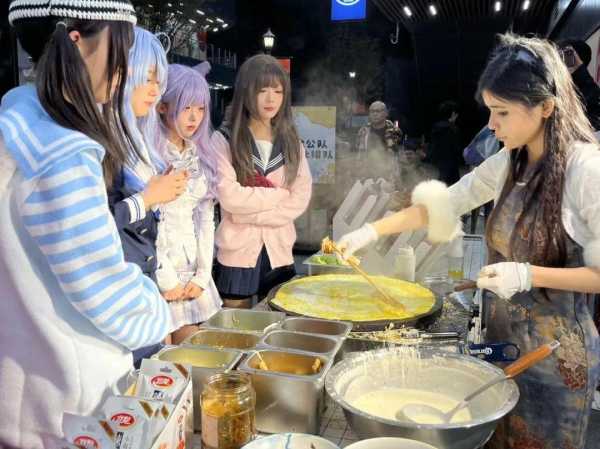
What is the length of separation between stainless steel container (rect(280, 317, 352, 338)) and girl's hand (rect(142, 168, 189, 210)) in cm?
69

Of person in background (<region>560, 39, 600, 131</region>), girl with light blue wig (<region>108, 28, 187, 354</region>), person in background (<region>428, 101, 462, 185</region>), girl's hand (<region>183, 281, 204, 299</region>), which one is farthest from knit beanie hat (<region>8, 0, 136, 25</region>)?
person in background (<region>428, 101, 462, 185</region>)

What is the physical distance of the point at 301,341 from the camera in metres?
1.67

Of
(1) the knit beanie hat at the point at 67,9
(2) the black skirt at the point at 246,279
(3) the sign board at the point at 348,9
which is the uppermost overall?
(3) the sign board at the point at 348,9

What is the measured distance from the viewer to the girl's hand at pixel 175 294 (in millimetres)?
2434

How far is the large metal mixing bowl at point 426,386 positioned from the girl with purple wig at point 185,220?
1.22 m

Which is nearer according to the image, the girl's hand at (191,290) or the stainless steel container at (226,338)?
the stainless steel container at (226,338)

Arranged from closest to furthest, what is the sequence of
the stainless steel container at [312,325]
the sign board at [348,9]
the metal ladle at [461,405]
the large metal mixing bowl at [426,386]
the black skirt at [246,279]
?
the large metal mixing bowl at [426,386]
the metal ladle at [461,405]
the stainless steel container at [312,325]
the black skirt at [246,279]
the sign board at [348,9]

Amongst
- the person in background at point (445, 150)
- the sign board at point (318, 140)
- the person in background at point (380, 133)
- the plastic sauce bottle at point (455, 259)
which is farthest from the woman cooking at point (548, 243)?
the person in background at point (445, 150)

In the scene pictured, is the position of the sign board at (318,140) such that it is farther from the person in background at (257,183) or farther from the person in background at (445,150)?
the person in background at (257,183)

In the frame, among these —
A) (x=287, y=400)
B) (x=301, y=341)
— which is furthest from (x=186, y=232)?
(x=287, y=400)

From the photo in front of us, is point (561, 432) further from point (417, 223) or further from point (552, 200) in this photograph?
point (417, 223)

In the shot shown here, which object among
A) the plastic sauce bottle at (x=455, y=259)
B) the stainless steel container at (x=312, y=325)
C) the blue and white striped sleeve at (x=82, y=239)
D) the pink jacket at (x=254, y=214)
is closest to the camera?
the blue and white striped sleeve at (x=82, y=239)

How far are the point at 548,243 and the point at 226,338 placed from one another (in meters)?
1.16

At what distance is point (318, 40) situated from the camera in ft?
48.4
